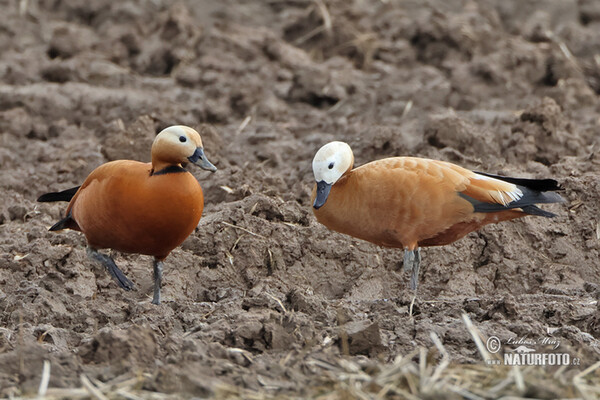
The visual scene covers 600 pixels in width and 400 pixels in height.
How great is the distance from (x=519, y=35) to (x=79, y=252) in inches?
302

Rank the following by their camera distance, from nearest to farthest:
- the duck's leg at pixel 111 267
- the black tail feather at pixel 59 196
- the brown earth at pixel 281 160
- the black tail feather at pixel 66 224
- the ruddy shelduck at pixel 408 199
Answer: the brown earth at pixel 281 160, the ruddy shelduck at pixel 408 199, the duck's leg at pixel 111 267, the black tail feather at pixel 66 224, the black tail feather at pixel 59 196

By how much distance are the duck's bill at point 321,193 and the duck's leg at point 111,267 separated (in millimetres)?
1388

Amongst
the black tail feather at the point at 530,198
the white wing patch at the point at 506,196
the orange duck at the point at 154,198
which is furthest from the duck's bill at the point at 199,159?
the white wing patch at the point at 506,196

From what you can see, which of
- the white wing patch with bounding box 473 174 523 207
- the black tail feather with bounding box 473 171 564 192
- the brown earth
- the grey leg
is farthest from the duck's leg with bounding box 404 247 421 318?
the black tail feather with bounding box 473 171 564 192

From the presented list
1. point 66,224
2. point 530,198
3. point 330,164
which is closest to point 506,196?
point 530,198

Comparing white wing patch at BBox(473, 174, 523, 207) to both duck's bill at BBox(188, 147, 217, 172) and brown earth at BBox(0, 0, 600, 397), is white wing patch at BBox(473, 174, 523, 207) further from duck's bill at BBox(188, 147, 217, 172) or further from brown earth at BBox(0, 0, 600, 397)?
duck's bill at BBox(188, 147, 217, 172)

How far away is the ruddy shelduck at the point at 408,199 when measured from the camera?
6293mm

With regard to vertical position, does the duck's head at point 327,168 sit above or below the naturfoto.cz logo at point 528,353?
above

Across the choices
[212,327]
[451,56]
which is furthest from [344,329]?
[451,56]

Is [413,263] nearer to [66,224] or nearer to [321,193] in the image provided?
[321,193]

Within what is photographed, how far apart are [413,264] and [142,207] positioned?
1819mm

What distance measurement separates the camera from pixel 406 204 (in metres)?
6.29

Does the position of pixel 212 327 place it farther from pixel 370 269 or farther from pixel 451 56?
pixel 451 56

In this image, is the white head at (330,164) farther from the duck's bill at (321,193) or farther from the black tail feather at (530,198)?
the black tail feather at (530,198)
